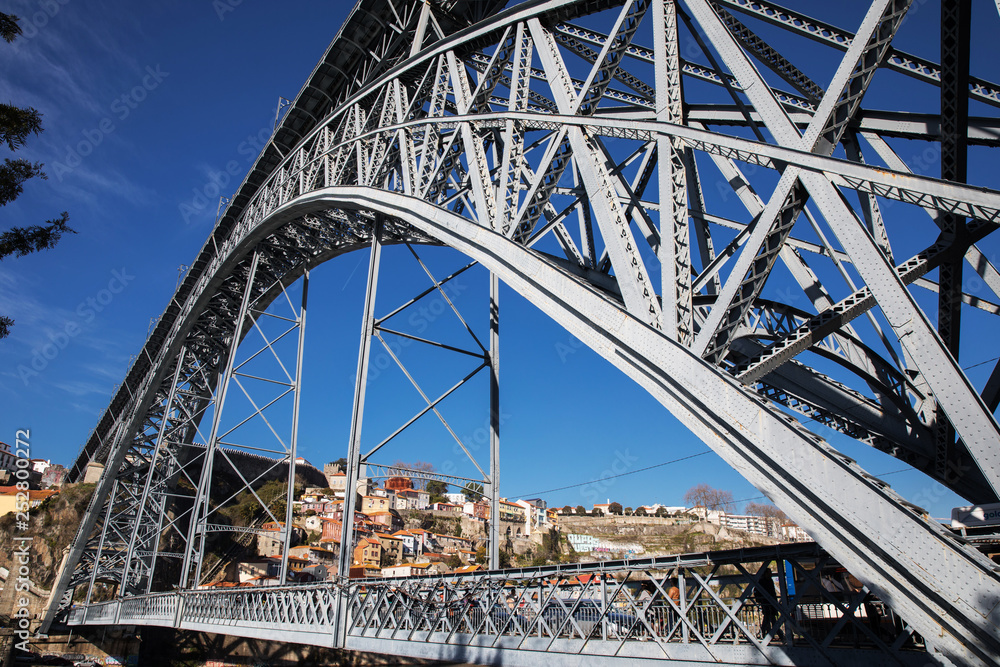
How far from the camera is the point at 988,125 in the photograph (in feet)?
16.9

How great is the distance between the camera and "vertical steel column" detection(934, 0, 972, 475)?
15.0 ft

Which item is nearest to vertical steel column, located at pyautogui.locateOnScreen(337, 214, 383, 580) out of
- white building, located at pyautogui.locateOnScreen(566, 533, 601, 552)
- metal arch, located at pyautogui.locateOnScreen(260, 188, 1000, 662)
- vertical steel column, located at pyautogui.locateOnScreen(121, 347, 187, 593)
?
metal arch, located at pyautogui.locateOnScreen(260, 188, 1000, 662)

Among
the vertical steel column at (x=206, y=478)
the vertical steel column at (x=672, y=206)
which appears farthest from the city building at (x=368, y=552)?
the vertical steel column at (x=672, y=206)

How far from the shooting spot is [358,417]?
10883mm

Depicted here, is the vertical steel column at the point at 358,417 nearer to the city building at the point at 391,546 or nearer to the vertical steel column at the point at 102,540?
the vertical steel column at the point at 102,540

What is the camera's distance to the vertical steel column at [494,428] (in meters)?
11.0

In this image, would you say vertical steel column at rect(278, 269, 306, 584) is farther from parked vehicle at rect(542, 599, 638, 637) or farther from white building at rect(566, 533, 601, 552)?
white building at rect(566, 533, 601, 552)

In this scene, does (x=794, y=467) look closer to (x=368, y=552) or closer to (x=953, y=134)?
(x=953, y=134)

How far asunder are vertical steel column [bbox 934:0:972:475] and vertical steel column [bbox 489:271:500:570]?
24.1 ft

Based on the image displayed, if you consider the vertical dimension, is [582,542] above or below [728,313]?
above

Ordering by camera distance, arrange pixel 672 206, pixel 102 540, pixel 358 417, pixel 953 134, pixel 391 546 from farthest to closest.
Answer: pixel 391 546
pixel 102 540
pixel 358 417
pixel 672 206
pixel 953 134

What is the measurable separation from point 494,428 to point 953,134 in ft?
28.6

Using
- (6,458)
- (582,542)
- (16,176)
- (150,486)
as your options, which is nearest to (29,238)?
(16,176)

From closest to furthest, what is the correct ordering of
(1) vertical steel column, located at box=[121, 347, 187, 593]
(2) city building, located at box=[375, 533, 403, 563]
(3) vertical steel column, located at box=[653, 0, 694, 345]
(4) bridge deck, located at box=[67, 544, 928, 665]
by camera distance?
(3) vertical steel column, located at box=[653, 0, 694, 345] < (4) bridge deck, located at box=[67, 544, 928, 665] < (1) vertical steel column, located at box=[121, 347, 187, 593] < (2) city building, located at box=[375, 533, 403, 563]
